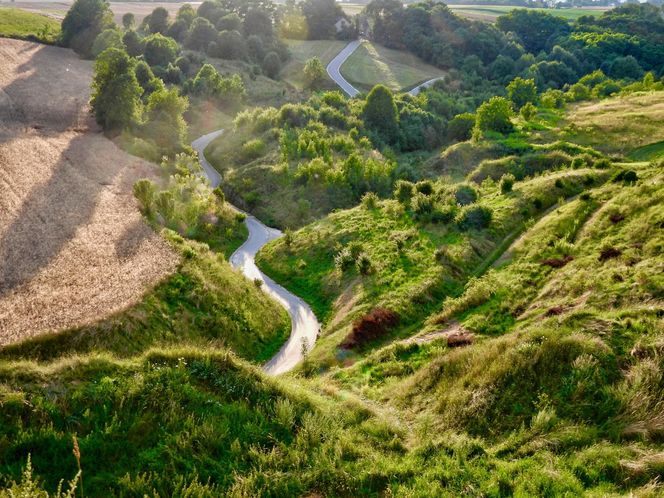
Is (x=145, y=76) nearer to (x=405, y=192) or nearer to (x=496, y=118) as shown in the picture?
(x=405, y=192)

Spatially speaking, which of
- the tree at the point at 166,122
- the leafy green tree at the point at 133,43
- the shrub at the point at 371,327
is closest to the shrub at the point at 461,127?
the tree at the point at 166,122

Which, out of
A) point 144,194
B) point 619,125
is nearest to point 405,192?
point 144,194

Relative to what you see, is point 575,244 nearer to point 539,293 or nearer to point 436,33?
point 539,293

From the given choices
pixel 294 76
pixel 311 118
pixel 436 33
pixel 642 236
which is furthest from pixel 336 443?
pixel 436 33

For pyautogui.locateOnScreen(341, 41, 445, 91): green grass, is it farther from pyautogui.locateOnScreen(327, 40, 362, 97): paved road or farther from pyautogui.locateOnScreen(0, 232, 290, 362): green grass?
pyautogui.locateOnScreen(0, 232, 290, 362): green grass

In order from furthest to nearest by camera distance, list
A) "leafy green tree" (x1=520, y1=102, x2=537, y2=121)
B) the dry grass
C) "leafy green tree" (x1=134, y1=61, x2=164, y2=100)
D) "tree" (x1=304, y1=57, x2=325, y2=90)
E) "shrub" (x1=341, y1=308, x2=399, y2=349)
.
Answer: "tree" (x1=304, y1=57, x2=325, y2=90) < "leafy green tree" (x1=134, y1=61, x2=164, y2=100) < "leafy green tree" (x1=520, y1=102, x2=537, y2=121) < the dry grass < "shrub" (x1=341, y1=308, x2=399, y2=349)

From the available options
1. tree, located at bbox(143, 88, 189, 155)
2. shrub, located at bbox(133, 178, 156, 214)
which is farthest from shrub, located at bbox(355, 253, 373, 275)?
tree, located at bbox(143, 88, 189, 155)

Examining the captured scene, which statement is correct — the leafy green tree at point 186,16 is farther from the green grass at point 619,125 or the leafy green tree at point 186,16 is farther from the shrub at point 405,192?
the shrub at point 405,192
